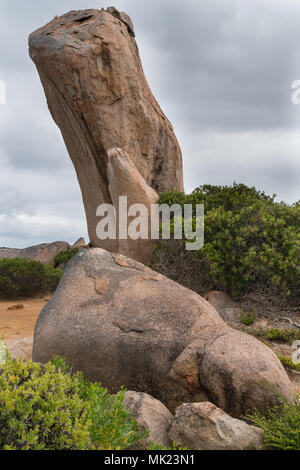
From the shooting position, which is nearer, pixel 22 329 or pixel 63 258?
pixel 22 329

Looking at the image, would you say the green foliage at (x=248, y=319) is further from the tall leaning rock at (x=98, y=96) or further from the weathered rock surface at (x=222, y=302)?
the tall leaning rock at (x=98, y=96)

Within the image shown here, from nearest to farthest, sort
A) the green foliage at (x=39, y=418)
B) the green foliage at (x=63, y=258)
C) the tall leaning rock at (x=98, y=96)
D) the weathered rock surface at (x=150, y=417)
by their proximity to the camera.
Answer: the green foliage at (x=39, y=418) < the weathered rock surface at (x=150, y=417) < the tall leaning rock at (x=98, y=96) < the green foliage at (x=63, y=258)

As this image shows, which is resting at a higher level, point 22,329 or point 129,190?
point 129,190

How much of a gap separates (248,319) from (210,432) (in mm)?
5511

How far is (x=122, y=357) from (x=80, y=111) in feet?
35.2

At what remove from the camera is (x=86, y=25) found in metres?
13.1

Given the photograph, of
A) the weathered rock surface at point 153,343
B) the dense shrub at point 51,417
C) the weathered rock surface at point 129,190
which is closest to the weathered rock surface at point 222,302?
the weathered rock surface at point 129,190

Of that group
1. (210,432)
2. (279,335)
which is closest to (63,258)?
(279,335)

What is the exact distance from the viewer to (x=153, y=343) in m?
4.48

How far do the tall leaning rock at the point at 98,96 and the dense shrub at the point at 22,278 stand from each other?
260 cm

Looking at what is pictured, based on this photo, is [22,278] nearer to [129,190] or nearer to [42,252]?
[129,190]

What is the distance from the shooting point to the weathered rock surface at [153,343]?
157 inches

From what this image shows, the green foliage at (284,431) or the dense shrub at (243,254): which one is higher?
the dense shrub at (243,254)

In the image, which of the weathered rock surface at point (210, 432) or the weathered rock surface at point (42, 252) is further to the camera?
the weathered rock surface at point (42, 252)
